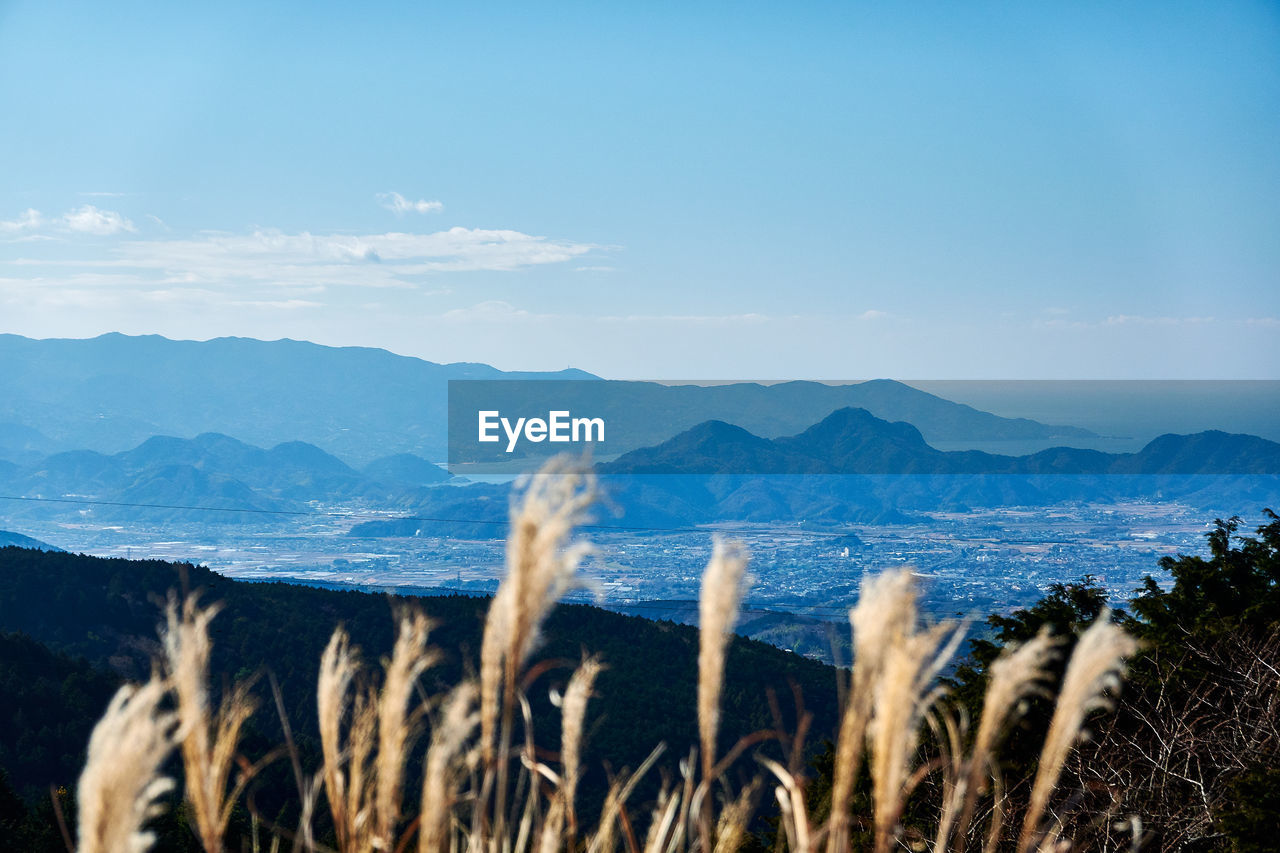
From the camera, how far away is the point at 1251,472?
5586 inches

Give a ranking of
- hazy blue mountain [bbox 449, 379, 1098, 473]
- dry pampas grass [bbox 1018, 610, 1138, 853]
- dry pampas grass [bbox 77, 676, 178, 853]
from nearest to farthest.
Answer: dry pampas grass [bbox 77, 676, 178, 853] < dry pampas grass [bbox 1018, 610, 1138, 853] < hazy blue mountain [bbox 449, 379, 1098, 473]

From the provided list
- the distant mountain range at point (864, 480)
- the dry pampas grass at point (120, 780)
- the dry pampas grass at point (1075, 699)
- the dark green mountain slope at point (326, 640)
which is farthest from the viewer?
the distant mountain range at point (864, 480)

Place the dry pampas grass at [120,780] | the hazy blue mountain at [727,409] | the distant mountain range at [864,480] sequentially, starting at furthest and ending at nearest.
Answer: the hazy blue mountain at [727,409] < the distant mountain range at [864,480] < the dry pampas grass at [120,780]

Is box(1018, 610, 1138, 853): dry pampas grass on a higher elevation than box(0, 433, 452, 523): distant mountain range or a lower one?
higher

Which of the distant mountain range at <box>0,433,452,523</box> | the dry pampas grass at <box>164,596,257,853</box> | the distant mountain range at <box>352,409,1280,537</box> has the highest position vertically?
the dry pampas grass at <box>164,596,257,853</box>

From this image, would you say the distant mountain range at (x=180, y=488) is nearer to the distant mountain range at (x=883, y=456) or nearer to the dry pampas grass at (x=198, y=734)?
the distant mountain range at (x=883, y=456)

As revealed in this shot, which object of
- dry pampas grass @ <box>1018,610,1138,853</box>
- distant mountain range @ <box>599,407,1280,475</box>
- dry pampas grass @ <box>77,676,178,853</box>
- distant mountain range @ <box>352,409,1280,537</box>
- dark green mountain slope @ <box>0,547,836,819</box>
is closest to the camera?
dry pampas grass @ <box>77,676,178,853</box>

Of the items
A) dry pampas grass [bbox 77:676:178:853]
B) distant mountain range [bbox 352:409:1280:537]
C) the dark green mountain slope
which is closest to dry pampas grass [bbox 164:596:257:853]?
dry pampas grass [bbox 77:676:178:853]

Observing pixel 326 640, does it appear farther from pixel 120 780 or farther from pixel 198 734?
pixel 120 780

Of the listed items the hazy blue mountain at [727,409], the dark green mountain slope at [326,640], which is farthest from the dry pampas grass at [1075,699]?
the hazy blue mountain at [727,409]

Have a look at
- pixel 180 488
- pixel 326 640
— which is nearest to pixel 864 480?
pixel 180 488

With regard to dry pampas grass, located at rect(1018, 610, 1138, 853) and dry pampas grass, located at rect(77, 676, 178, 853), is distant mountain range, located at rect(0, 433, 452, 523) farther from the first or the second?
dry pampas grass, located at rect(1018, 610, 1138, 853)

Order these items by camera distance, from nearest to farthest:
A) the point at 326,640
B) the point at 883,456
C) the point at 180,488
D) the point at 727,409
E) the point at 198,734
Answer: the point at 198,734 < the point at 326,640 < the point at 883,456 < the point at 180,488 < the point at 727,409

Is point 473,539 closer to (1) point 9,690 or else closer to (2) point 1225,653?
(1) point 9,690
